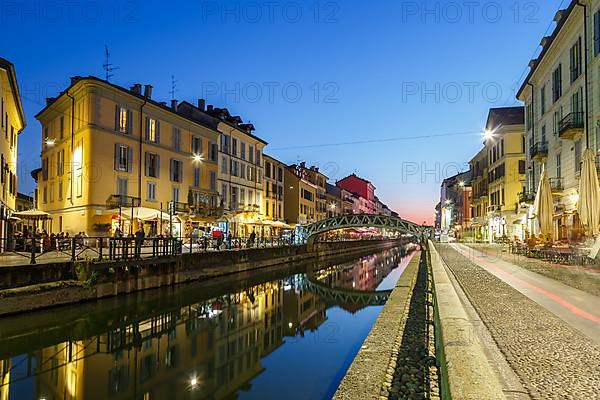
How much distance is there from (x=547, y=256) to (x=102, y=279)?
18.4 metres

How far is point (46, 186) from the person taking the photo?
36.3m

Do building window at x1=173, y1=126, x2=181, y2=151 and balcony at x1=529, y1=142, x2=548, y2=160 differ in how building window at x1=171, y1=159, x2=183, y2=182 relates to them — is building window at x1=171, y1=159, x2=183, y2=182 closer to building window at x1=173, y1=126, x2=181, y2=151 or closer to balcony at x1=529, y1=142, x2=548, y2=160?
building window at x1=173, y1=126, x2=181, y2=151

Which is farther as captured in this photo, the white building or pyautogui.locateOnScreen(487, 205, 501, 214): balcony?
pyautogui.locateOnScreen(487, 205, 501, 214): balcony

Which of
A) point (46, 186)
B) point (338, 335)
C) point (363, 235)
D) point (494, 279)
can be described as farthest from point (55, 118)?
point (363, 235)

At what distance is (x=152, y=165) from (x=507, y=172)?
3318cm

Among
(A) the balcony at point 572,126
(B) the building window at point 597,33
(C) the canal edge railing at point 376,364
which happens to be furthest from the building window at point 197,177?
(C) the canal edge railing at point 376,364

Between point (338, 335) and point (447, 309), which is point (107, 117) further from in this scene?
point (447, 309)

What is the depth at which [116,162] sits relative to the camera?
31.0 m

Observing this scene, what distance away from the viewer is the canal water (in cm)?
862

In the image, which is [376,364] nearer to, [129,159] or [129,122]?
[129,159]

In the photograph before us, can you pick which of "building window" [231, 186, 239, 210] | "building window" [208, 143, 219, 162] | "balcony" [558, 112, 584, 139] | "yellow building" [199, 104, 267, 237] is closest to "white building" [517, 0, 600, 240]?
"balcony" [558, 112, 584, 139]

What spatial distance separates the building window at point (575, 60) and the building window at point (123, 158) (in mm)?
27286

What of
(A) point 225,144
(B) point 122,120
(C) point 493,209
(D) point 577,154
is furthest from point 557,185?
(A) point 225,144

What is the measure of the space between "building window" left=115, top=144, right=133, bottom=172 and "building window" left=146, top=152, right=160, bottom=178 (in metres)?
1.76
